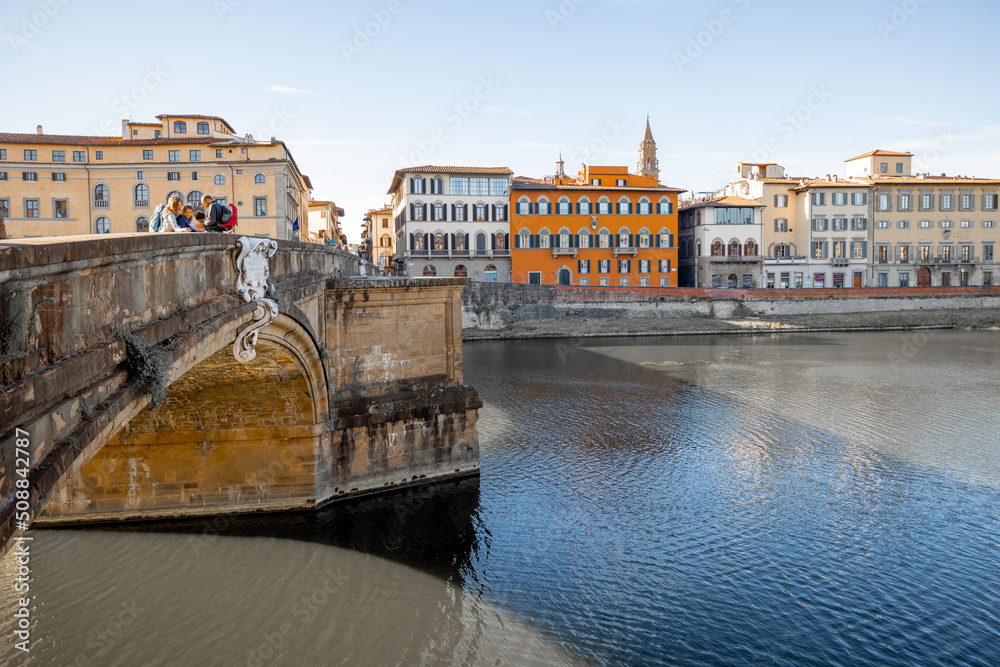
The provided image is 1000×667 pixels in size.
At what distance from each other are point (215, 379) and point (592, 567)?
24.0 ft

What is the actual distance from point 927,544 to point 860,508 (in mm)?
1970

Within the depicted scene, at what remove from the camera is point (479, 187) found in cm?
5484

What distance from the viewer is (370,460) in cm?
1619

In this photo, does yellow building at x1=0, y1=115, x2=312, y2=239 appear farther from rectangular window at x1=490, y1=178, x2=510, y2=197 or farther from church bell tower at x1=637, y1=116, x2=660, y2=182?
church bell tower at x1=637, y1=116, x2=660, y2=182

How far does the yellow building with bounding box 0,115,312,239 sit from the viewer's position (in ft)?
121

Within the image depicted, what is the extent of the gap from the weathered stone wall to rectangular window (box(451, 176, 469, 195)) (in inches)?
331

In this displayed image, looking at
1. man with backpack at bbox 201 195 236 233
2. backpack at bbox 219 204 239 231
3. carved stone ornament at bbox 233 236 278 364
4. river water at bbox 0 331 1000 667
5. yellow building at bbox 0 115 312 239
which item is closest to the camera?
carved stone ornament at bbox 233 236 278 364

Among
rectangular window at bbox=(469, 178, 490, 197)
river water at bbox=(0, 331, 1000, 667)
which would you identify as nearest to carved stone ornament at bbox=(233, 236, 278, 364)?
river water at bbox=(0, 331, 1000, 667)

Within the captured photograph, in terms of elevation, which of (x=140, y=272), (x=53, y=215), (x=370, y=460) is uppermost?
(x=53, y=215)

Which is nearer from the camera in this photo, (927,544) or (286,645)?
(286,645)

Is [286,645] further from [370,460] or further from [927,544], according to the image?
[927,544]

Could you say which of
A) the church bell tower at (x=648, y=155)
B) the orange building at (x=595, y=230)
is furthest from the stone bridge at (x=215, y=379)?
the church bell tower at (x=648, y=155)

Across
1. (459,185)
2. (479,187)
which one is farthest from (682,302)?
(459,185)

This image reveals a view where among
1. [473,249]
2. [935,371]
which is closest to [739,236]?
[473,249]
